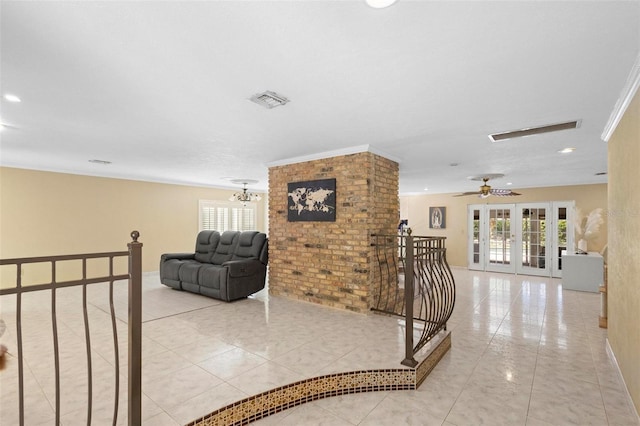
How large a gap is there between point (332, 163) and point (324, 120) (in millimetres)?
1321

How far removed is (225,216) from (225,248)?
11.1 feet

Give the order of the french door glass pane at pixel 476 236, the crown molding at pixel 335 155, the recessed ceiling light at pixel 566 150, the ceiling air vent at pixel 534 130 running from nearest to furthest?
1. the ceiling air vent at pixel 534 130
2. the crown molding at pixel 335 155
3. the recessed ceiling light at pixel 566 150
4. the french door glass pane at pixel 476 236

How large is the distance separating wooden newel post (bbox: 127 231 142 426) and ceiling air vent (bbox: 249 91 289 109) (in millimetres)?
1407

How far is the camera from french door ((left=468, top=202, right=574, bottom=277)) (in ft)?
25.8

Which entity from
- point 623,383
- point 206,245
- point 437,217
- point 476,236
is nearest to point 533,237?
point 476,236

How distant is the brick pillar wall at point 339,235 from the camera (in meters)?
4.08

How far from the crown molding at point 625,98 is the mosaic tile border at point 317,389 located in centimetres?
259

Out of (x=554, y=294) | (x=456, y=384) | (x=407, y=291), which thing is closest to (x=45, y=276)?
(x=407, y=291)

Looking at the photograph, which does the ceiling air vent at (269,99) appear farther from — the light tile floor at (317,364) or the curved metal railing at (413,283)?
the light tile floor at (317,364)

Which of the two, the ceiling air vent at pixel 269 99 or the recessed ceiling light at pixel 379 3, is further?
the ceiling air vent at pixel 269 99

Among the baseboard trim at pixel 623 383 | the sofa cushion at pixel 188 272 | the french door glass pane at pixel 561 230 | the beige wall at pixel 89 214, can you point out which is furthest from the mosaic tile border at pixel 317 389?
the french door glass pane at pixel 561 230

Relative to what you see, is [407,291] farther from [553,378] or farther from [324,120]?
[324,120]

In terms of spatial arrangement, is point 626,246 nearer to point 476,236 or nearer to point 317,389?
point 317,389

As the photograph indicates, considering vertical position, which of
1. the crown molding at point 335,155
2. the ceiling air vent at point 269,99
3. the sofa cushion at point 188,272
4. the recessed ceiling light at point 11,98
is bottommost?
the sofa cushion at point 188,272
